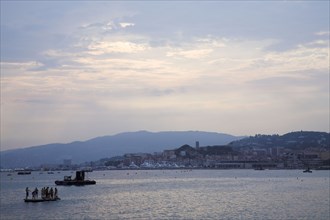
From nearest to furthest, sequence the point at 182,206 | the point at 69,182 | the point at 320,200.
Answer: the point at 182,206 < the point at 320,200 < the point at 69,182

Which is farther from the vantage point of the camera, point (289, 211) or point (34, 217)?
point (289, 211)

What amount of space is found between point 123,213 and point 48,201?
12.6 metres

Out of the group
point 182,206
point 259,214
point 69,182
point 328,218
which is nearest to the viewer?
point 328,218

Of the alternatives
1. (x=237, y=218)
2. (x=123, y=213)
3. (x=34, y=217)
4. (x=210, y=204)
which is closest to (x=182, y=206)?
(x=210, y=204)

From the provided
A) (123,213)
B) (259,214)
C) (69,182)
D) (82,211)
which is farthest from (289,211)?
(69,182)

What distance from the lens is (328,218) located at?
33875mm

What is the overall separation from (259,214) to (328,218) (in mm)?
4723

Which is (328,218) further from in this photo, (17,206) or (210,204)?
(17,206)

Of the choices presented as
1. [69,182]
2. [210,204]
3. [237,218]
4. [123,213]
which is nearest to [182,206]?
[210,204]

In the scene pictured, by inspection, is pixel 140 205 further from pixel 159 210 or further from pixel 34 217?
pixel 34 217

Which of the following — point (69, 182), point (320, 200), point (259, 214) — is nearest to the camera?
point (259, 214)

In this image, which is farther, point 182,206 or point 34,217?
point 182,206

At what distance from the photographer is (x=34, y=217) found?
118ft

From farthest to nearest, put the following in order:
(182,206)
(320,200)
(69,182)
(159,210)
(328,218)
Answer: (69,182) < (320,200) < (182,206) < (159,210) < (328,218)
